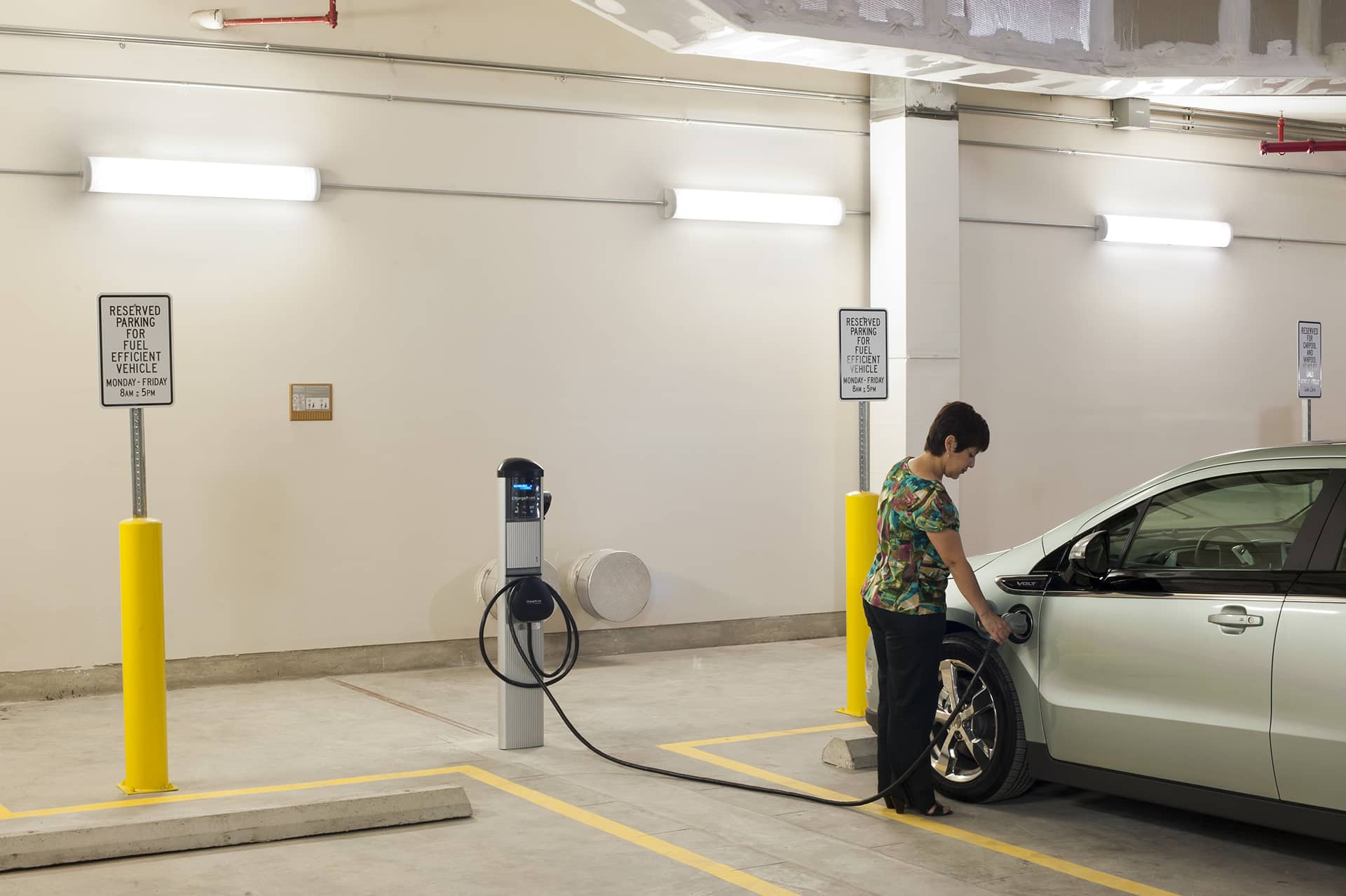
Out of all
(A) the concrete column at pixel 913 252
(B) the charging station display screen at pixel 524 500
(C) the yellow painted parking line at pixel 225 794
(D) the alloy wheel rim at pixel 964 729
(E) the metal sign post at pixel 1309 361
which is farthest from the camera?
(E) the metal sign post at pixel 1309 361

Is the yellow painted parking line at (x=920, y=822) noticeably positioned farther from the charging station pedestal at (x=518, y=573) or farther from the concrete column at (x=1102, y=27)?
the concrete column at (x=1102, y=27)

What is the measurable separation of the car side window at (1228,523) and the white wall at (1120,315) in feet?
20.5

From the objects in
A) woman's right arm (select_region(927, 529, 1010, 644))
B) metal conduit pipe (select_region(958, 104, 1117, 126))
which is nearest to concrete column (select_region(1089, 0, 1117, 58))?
metal conduit pipe (select_region(958, 104, 1117, 126))

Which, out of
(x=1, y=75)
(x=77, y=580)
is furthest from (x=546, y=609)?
(x=1, y=75)

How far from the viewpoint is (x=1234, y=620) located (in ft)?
16.2

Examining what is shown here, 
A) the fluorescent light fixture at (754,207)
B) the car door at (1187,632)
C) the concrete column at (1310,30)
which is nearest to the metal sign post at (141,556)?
the car door at (1187,632)

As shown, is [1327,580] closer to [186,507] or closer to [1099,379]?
[186,507]

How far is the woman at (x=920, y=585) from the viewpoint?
5.57 m

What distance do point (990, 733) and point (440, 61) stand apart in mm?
6206

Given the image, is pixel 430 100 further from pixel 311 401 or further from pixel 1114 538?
pixel 1114 538

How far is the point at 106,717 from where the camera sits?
8.09m

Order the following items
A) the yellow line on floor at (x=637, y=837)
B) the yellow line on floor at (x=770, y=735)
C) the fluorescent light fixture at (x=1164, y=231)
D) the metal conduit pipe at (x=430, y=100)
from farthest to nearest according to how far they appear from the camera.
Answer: the fluorescent light fixture at (x=1164, y=231), the metal conduit pipe at (x=430, y=100), the yellow line on floor at (x=770, y=735), the yellow line on floor at (x=637, y=837)

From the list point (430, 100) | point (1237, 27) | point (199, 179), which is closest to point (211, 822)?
point (199, 179)

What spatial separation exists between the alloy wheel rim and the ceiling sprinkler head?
622 centimetres
